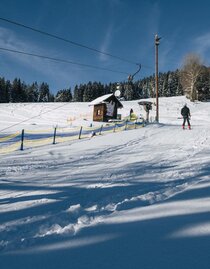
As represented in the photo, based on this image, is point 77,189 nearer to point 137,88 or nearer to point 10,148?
point 10,148

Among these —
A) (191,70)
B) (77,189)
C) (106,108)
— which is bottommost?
(77,189)

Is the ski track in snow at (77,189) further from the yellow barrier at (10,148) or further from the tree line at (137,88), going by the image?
the tree line at (137,88)

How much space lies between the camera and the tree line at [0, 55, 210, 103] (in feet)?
218

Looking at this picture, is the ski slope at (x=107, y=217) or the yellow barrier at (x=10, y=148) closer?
the ski slope at (x=107, y=217)

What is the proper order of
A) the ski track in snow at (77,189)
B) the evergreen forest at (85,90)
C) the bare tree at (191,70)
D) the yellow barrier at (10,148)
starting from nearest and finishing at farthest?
the ski track in snow at (77,189)
the yellow barrier at (10,148)
the bare tree at (191,70)
the evergreen forest at (85,90)

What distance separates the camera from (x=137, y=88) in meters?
130

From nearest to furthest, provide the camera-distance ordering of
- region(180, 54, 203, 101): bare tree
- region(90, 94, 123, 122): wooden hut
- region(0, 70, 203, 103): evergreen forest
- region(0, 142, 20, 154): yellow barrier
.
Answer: region(0, 142, 20, 154): yellow barrier, region(90, 94, 123, 122): wooden hut, region(180, 54, 203, 101): bare tree, region(0, 70, 203, 103): evergreen forest

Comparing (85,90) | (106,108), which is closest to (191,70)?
(106,108)

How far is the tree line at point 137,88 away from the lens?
66375 mm

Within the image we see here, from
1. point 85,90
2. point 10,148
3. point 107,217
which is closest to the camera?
point 107,217

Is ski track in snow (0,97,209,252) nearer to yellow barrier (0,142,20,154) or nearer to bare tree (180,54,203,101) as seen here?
yellow barrier (0,142,20,154)

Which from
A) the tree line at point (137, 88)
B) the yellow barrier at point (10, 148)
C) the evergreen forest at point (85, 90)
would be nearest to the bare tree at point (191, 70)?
the tree line at point (137, 88)

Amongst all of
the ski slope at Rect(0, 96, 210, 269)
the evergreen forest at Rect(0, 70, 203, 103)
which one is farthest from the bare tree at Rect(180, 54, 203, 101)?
the ski slope at Rect(0, 96, 210, 269)

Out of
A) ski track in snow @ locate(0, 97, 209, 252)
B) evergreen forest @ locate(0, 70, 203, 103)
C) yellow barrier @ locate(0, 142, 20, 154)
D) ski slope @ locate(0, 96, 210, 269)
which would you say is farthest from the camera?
evergreen forest @ locate(0, 70, 203, 103)
